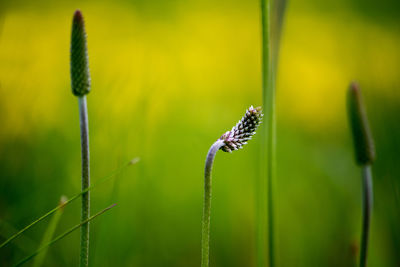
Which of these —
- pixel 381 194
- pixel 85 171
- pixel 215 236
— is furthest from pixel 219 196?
pixel 85 171

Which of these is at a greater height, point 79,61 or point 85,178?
point 79,61

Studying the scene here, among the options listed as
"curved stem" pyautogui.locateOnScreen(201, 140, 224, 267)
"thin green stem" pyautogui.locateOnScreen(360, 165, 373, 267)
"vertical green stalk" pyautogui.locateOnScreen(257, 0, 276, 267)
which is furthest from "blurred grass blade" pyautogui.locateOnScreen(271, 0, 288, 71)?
"thin green stem" pyautogui.locateOnScreen(360, 165, 373, 267)

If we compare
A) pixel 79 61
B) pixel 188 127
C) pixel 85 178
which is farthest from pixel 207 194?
pixel 188 127

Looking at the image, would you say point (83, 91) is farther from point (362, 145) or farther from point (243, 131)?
point (362, 145)

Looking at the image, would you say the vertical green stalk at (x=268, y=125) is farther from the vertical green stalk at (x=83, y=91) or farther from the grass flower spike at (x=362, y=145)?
the vertical green stalk at (x=83, y=91)

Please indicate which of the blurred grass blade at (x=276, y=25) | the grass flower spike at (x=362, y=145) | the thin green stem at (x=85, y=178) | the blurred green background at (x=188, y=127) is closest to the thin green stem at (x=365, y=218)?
the grass flower spike at (x=362, y=145)

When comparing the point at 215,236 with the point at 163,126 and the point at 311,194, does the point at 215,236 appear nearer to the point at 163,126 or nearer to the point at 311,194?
the point at 311,194

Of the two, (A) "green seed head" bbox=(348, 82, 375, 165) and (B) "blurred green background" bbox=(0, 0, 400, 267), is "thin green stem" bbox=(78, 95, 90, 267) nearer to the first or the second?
(B) "blurred green background" bbox=(0, 0, 400, 267)
